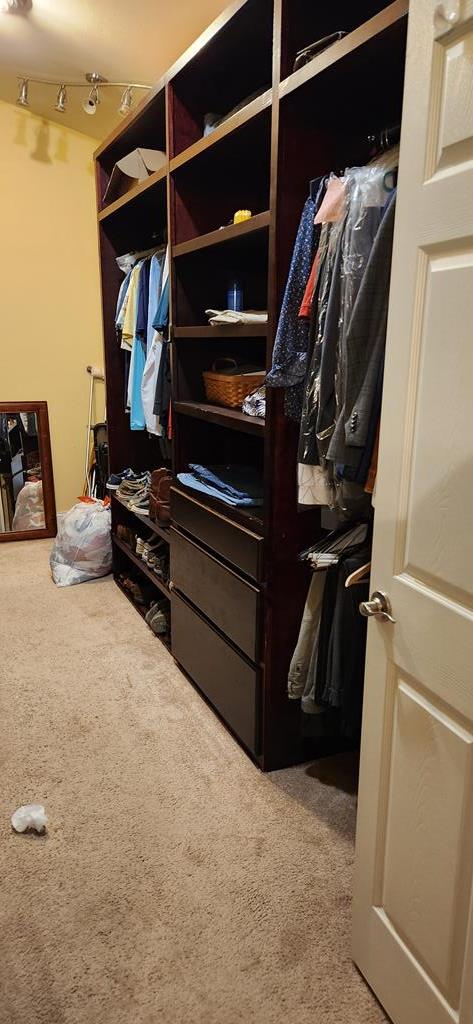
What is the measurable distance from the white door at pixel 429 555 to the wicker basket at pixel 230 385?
3.31ft

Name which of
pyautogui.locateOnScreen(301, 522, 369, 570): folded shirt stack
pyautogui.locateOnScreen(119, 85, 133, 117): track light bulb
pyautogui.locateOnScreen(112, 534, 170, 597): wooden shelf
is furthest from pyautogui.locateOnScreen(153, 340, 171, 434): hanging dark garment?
pyautogui.locateOnScreen(119, 85, 133, 117): track light bulb

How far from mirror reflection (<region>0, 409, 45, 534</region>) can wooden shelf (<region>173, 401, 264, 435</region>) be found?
2241 millimetres

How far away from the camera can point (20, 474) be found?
434cm

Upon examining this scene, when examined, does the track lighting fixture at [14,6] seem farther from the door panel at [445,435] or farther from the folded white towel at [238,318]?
the door panel at [445,435]

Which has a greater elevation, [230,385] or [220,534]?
[230,385]

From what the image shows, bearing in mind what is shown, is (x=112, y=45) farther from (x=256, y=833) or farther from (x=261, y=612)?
(x=256, y=833)

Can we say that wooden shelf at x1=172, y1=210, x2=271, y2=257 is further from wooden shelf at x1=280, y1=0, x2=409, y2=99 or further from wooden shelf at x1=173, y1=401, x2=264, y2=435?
wooden shelf at x1=173, y1=401, x2=264, y2=435

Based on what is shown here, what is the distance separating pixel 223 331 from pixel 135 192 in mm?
1094

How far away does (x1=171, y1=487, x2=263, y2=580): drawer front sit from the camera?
1.89 metres

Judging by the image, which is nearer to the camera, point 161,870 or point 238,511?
point 161,870

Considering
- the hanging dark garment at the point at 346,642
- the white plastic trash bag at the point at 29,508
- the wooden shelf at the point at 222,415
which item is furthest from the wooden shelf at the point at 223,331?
the white plastic trash bag at the point at 29,508

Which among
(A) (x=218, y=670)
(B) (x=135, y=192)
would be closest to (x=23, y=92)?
(B) (x=135, y=192)

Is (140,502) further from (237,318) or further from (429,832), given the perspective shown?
(429,832)

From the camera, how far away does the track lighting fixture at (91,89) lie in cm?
320
